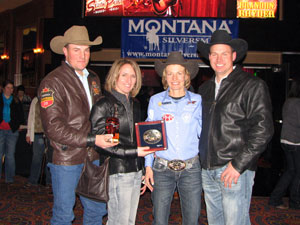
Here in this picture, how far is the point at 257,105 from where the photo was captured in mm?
2422

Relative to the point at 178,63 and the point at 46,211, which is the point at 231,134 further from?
the point at 46,211

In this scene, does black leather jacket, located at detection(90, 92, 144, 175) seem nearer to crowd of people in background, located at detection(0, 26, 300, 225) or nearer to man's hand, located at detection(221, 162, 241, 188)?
crowd of people in background, located at detection(0, 26, 300, 225)

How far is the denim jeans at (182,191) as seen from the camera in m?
2.59

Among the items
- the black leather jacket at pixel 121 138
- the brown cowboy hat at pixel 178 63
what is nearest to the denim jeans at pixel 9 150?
the black leather jacket at pixel 121 138

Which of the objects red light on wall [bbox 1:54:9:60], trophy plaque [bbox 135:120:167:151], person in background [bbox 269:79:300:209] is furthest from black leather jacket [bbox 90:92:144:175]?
red light on wall [bbox 1:54:9:60]

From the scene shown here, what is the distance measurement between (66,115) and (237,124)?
1.49 meters

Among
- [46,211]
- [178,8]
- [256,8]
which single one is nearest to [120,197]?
[46,211]

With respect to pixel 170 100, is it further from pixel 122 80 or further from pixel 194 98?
pixel 122 80

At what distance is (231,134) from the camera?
8.27 feet

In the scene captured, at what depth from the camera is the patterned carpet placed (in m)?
4.20

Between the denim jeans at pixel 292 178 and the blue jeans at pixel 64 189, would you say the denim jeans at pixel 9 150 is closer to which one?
the blue jeans at pixel 64 189

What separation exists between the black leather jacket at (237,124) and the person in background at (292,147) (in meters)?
2.54

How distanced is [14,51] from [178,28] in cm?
986

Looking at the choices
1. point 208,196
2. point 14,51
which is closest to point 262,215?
point 208,196
